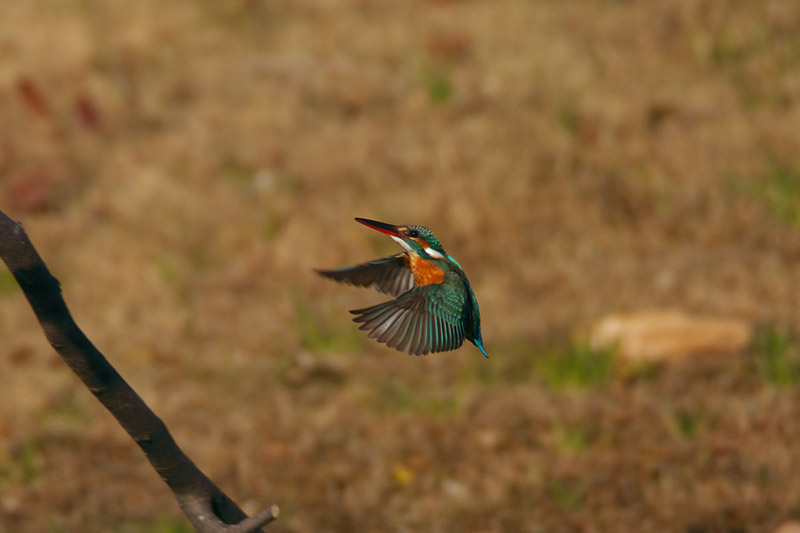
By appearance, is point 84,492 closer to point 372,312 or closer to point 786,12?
point 372,312

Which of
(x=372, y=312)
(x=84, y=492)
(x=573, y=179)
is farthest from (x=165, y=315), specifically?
(x=372, y=312)

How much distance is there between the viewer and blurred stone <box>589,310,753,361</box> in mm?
4438

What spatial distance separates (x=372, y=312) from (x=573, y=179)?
4469 millimetres

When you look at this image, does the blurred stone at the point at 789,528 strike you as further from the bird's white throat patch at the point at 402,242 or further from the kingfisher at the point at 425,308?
the bird's white throat patch at the point at 402,242

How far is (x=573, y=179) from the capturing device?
5883mm

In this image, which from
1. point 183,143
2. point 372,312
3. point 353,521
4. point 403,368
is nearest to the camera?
point 372,312

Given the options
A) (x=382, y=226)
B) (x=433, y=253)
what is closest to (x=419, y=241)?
(x=433, y=253)

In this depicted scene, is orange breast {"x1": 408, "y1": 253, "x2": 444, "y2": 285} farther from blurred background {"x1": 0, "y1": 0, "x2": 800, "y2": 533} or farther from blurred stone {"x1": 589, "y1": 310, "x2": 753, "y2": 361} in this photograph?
blurred stone {"x1": 589, "y1": 310, "x2": 753, "y2": 361}

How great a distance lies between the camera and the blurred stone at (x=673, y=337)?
4438mm

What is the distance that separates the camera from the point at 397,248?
581 cm

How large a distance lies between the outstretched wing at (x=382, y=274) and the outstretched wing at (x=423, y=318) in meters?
0.16

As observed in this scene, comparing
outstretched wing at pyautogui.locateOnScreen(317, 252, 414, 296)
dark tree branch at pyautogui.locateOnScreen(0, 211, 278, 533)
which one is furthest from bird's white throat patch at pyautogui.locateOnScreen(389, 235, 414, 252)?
dark tree branch at pyautogui.locateOnScreen(0, 211, 278, 533)

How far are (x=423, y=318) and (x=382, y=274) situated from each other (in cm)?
36

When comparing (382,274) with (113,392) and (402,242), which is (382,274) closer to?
(402,242)
